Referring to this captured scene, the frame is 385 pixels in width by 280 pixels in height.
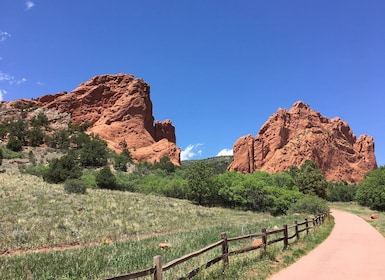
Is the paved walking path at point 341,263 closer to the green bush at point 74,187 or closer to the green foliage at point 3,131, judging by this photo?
the green bush at point 74,187

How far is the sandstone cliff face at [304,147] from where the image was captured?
111062mm

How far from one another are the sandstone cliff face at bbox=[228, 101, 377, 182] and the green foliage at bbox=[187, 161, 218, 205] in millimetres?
57687

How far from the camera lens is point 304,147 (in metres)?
110

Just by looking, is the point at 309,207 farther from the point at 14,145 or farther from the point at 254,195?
the point at 14,145

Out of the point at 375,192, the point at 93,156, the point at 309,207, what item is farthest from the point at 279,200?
the point at 93,156

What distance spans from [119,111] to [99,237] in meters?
82.7

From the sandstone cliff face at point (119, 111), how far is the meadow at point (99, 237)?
54.8m

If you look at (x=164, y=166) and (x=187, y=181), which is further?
(x=164, y=166)

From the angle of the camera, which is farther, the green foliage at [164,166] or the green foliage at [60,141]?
the green foliage at [164,166]

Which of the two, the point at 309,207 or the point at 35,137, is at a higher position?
the point at 35,137

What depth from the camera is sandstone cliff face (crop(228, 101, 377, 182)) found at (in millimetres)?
111062

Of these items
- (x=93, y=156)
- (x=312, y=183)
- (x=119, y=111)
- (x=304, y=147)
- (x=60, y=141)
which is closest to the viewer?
(x=312, y=183)

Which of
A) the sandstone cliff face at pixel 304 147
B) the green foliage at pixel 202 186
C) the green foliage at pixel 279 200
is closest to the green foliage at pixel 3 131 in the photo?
the green foliage at pixel 202 186

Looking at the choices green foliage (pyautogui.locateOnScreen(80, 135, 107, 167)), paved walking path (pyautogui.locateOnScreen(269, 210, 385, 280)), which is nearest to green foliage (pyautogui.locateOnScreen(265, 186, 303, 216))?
paved walking path (pyautogui.locateOnScreen(269, 210, 385, 280))
